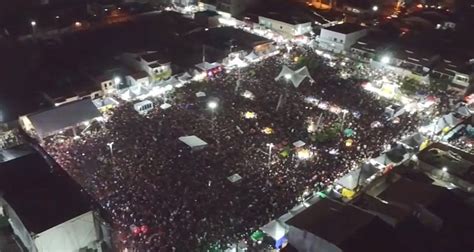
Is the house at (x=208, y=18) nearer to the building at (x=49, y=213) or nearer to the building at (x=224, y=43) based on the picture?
the building at (x=224, y=43)

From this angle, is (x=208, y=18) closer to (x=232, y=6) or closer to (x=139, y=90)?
(x=232, y=6)

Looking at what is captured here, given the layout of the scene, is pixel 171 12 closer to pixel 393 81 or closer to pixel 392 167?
pixel 393 81

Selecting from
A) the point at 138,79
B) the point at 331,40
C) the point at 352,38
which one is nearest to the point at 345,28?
the point at 352,38

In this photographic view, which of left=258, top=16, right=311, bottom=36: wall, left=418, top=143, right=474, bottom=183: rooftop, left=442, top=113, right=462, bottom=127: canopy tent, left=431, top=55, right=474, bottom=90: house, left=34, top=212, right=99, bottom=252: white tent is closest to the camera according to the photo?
left=34, top=212, right=99, bottom=252: white tent

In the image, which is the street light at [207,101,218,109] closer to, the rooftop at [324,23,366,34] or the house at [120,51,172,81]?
the house at [120,51,172,81]

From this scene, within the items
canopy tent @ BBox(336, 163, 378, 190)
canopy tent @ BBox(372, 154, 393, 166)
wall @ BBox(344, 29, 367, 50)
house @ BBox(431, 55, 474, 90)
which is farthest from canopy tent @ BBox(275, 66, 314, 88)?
canopy tent @ BBox(336, 163, 378, 190)

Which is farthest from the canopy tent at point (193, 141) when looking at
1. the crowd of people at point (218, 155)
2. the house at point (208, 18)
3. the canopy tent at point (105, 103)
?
the house at point (208, 18)

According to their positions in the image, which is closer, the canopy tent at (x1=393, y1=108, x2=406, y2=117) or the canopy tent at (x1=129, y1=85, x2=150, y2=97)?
the canopy tent at (x1=393, y1=108, x2=406, y2=117)

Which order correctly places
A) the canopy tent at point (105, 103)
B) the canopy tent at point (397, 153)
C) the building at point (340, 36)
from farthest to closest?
the building at point (340, 36)
the canopy tent at point (105, 103)
the canopy tent at point (397, 153)
